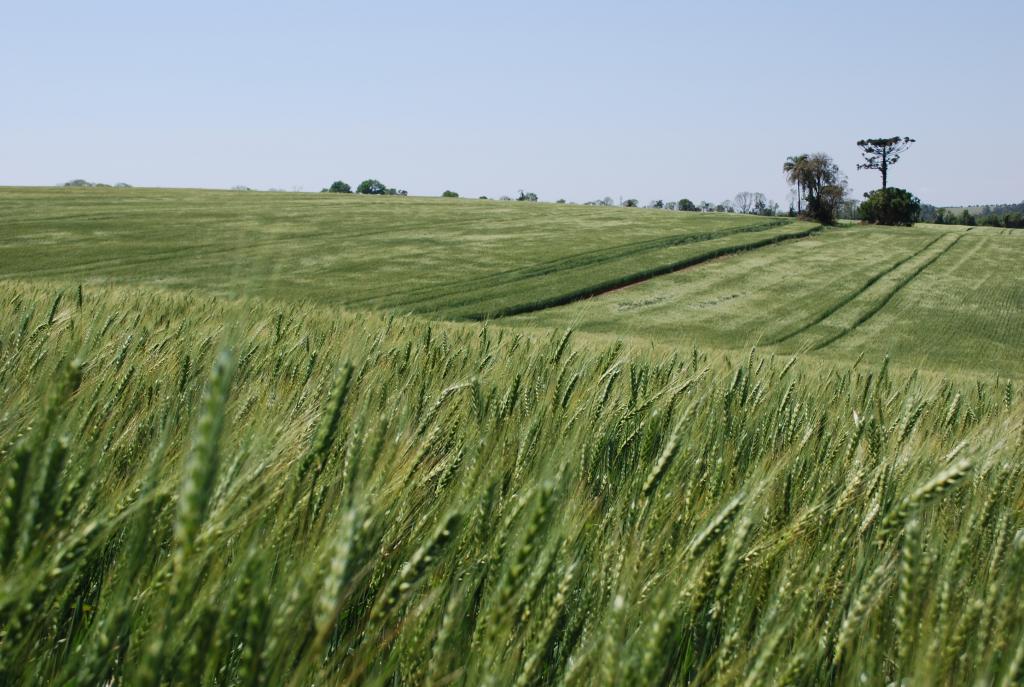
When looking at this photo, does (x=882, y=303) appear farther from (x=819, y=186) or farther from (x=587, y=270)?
(x=819, y=186)

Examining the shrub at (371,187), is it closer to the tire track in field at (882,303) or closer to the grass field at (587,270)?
the grass field at (587,270)

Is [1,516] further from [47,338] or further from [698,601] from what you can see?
[47,338]

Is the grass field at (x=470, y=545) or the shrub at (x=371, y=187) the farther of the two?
the shrub at (x=371, y=187)

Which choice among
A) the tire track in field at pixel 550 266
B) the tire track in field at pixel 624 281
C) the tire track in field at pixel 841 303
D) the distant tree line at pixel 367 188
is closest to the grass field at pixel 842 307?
the tire track in field at pixel 841 303

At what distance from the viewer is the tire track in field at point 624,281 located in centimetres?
2336

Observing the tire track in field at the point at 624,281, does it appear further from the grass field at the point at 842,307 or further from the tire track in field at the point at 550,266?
the tire track in field at the point at 550,266

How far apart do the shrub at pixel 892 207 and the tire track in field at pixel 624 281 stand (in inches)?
967

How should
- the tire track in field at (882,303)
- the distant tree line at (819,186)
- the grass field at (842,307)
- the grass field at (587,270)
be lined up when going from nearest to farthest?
the grass field at (842,307) → the grass field at (587,270) → the tire track in field at (882,303) → the distant tree line at (819,186)

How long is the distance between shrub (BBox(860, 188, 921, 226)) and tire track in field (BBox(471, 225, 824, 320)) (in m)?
24.6

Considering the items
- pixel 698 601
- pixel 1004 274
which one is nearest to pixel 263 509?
pixel 698 601

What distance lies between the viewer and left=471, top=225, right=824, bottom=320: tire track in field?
23.4 meters

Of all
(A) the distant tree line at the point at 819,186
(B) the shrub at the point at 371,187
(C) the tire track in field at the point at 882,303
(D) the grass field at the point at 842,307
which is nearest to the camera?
(D) the grass field at the point at 842,307

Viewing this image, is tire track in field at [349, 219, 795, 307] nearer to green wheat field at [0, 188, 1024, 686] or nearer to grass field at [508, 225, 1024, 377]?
grass field at [508, 225, 1024, 377]

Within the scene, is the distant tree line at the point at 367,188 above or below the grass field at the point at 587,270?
above
